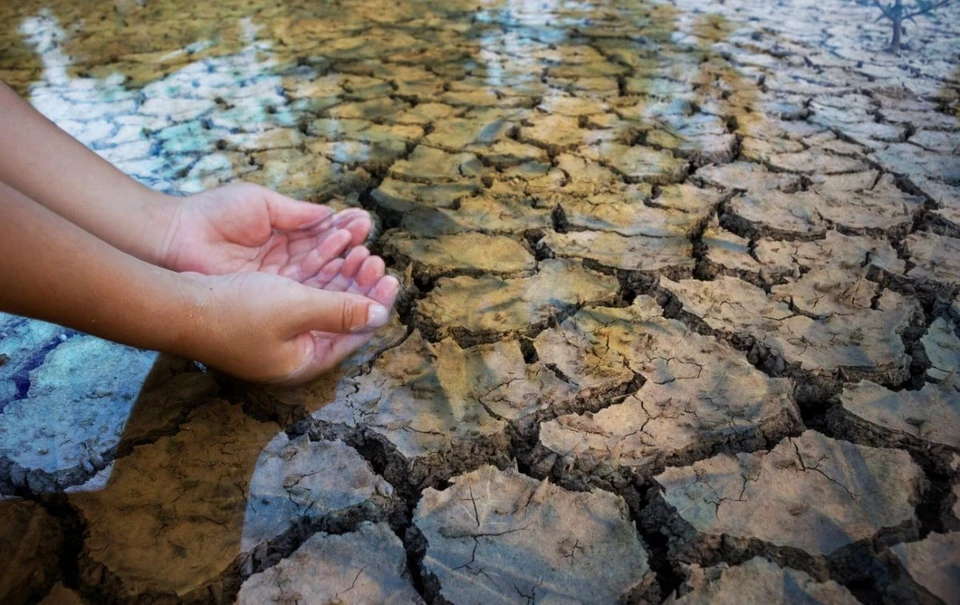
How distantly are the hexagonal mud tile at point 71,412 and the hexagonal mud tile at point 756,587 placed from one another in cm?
100

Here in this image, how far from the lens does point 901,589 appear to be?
0.86 m

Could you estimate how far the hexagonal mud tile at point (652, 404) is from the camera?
110 cm

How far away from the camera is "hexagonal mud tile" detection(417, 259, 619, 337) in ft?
4.75

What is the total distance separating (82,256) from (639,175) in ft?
5.46

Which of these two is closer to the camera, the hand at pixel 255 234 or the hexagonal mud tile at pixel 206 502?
the hexagonal mud tile at pixel 206 502

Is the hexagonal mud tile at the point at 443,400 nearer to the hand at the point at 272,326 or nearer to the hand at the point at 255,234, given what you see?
the hand at the point at 272,326

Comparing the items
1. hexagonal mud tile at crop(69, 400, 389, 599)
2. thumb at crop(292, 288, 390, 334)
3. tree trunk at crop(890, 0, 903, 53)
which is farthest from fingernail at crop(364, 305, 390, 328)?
tree trunk at crop(890, 0, 903, 53)

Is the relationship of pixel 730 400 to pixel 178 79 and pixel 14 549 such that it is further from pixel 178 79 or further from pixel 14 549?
pixel 178 79

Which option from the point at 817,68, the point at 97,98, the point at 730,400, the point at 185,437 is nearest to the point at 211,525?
the point at 185,437

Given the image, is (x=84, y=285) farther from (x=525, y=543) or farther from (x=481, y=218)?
(x=481, y=218)

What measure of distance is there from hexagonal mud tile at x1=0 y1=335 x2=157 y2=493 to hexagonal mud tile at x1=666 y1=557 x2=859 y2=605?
999mm

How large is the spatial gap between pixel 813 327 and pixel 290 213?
1210mm

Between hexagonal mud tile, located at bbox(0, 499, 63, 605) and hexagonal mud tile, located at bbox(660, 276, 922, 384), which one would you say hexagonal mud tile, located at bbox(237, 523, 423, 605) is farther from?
hexagonal mud tile, located at bbox(660, 276, 922, 384)

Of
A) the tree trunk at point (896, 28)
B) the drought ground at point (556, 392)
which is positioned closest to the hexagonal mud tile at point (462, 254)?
the drought ground at point (556, 392)
